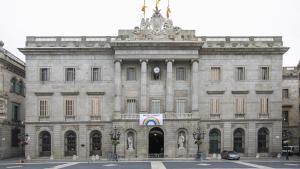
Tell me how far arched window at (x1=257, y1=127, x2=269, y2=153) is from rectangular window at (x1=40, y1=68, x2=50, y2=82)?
102 feet

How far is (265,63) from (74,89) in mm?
27557

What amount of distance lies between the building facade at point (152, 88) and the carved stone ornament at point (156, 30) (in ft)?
0.46

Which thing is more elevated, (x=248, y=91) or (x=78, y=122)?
(x=248, y=91)

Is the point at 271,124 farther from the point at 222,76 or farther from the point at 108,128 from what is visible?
the point at 108,128

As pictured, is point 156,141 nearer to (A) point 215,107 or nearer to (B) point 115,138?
(B) point 115,138

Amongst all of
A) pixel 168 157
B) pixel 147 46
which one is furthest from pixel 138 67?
pixel 168 157

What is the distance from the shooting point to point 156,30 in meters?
58.2

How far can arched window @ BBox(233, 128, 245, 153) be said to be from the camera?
59.2 m

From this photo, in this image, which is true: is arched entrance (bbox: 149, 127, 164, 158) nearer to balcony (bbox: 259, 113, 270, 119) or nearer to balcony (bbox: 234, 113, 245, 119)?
balcony (bbox: 234, 113, 245, 119)

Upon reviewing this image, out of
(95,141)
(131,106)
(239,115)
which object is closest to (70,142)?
(95,141)

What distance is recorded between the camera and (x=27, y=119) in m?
58.8

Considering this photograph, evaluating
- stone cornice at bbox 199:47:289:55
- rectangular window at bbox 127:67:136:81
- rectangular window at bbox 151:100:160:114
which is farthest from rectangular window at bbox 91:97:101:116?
stone cornice at bbox 199:47:289:55

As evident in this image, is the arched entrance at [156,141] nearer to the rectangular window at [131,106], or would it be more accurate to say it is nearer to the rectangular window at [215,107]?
the rectangular window at [131,106]

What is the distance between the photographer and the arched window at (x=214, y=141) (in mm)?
59250
